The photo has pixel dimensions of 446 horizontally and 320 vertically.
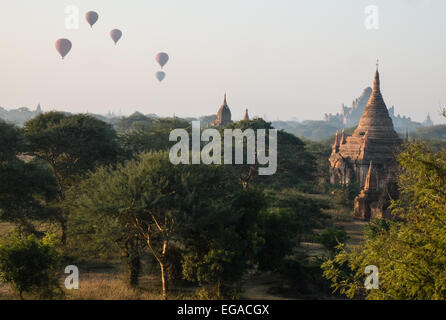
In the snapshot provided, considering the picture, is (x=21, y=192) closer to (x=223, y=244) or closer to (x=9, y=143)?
(x=9, y=143)

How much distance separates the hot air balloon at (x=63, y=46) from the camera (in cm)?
7631

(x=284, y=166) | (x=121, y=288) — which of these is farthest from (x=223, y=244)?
(x=284, y=166)

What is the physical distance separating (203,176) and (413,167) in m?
9.07

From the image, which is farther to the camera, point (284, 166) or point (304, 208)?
point (284, 166)

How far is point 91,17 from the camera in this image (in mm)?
78938

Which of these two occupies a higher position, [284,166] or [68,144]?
[68,144]

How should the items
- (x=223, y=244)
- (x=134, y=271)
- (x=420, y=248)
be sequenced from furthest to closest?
(x=134, y=271)
(x=223, y=244)
(x=420, y=248)

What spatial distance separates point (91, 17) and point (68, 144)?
192 ft

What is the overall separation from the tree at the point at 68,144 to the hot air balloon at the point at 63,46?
168 ft

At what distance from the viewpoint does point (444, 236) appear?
1103cm

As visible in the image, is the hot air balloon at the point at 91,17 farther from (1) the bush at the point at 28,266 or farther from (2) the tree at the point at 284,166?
(1) the bush at the point at 28,266
